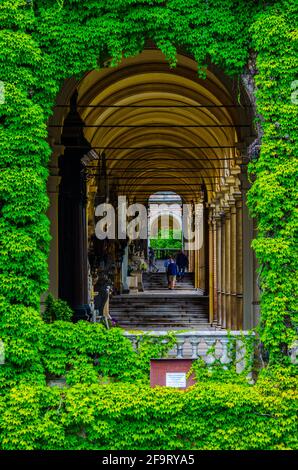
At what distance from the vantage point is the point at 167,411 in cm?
1197

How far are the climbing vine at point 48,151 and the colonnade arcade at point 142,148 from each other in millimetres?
3206

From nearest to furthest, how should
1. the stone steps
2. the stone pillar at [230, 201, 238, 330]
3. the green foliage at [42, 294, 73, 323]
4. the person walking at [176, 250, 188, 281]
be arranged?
1. the green foliage at [42, 294, 73, 323]
2. the stone pillar at [230, 201, 238, 330]
3. the stone steps
4. the person walking at [176, 250, 188, 281]

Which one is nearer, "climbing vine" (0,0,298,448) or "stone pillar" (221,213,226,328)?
"climbing vine" (0,0,298,448)

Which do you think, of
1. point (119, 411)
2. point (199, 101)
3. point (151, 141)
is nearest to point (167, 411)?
point (119, 411)

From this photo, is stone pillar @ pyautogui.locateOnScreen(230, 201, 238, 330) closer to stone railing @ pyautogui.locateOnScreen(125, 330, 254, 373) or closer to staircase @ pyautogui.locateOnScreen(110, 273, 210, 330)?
staircase @ pyautogui.locateOnScreen(110, 273, 210, 330)

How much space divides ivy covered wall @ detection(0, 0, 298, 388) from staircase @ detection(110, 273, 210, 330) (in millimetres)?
17586

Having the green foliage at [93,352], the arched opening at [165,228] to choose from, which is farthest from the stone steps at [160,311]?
the arched opening at [165,228]

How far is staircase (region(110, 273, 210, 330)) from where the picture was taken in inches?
1199

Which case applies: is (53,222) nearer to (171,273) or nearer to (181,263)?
(171,273)

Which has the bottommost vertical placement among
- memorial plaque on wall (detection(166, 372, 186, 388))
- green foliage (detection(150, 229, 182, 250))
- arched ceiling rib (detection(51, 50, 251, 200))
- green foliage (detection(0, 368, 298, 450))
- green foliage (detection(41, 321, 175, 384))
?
green foliage (detection(0, 368, 298, 450))

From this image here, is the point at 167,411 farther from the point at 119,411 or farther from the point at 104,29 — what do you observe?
the point at 104,29

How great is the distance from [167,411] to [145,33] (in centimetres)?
584

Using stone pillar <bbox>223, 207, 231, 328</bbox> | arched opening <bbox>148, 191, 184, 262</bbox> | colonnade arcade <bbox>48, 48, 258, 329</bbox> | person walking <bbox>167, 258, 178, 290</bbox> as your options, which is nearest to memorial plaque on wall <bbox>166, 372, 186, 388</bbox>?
colonnade arcade <bbox>48, 48, 258, 329</bbox>

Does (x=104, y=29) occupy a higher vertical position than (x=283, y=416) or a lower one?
higher
